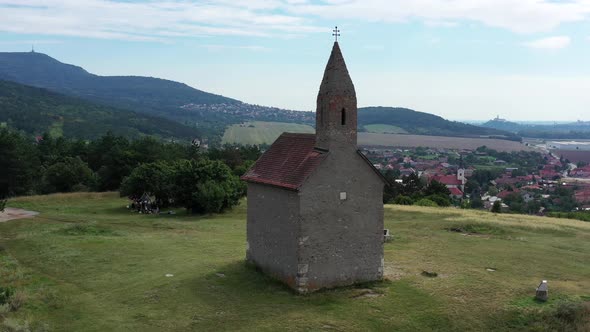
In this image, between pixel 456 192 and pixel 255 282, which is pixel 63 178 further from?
pixel 456 192

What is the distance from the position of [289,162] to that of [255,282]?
6190mm

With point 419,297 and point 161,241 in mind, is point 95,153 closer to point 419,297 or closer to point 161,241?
point 161,241

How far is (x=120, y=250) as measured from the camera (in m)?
32.2

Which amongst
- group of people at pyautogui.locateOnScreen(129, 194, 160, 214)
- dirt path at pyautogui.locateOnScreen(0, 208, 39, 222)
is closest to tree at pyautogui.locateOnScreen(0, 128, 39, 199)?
dirt path at pyautogui.locateOnScreen(0, 208, 39, 222)

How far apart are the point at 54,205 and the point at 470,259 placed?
4255 cm

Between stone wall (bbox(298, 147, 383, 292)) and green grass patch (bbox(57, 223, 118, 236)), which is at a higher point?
stone wall (bbox(298, 147, 383, 292))

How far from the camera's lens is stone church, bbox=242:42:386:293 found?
2345cm

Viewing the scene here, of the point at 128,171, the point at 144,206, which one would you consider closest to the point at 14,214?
the point at 144,206

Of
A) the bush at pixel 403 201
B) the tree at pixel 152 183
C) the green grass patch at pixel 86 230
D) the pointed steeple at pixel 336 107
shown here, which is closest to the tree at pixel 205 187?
the tree at pixel 152 183

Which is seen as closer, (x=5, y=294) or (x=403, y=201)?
(x=5, y=294)

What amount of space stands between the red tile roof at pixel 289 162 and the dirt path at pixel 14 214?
27638 millimetres

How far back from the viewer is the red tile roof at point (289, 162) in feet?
78.5

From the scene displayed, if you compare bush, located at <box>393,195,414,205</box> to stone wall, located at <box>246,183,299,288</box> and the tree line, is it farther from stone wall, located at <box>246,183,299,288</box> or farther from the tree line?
stone wall, located at <box>246,183,299,288</box>

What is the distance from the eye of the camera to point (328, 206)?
2394 cm
